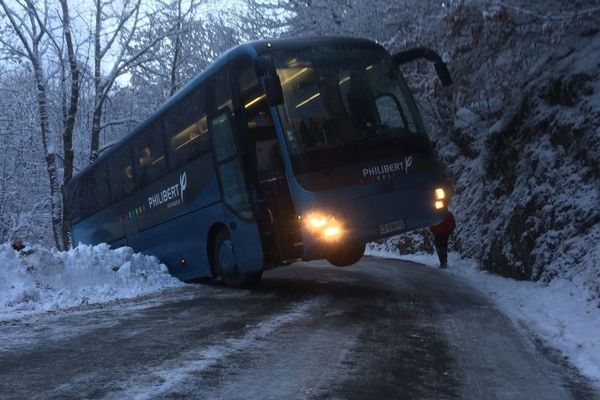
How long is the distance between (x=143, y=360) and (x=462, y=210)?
11.5m

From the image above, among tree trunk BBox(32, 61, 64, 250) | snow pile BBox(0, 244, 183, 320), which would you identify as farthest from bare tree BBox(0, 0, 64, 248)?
snow pile BBox(0, 244, 183, 320)

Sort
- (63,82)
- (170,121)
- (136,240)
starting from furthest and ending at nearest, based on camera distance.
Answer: (63,82) < (136,240) < (170,121)

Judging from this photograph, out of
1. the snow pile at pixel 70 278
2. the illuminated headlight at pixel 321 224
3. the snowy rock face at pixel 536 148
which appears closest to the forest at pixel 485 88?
the snowy rock face at pixel 536 148

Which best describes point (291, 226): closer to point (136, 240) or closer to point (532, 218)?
point (532, 218)

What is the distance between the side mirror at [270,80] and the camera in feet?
26.0

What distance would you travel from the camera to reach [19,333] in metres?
7.25

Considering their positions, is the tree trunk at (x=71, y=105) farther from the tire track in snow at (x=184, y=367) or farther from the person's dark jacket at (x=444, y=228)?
the tire track in snow at (x=184, y=367)

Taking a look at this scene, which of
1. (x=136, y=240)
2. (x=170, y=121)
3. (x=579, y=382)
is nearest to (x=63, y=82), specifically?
(x=136, y=240)

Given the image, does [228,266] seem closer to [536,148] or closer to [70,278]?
[70,278]

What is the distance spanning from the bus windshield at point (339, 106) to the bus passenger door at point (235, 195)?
Answer: 152 centimetres

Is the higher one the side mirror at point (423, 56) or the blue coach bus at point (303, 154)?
the side mirror at point (423, 56)

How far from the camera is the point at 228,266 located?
1109cm

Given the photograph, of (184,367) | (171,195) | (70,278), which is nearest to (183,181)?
(171,195)

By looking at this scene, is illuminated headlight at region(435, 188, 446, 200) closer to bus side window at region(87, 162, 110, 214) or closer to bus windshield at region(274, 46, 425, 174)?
bus windshield at region(274, 46, 425, 174)
